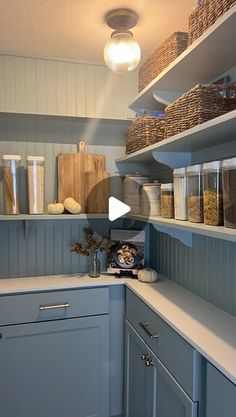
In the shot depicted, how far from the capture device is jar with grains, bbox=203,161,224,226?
3.42 feet

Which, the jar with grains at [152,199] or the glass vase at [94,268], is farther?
the glass vase at [94,268]

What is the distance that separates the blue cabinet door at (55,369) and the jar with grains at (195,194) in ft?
3.16

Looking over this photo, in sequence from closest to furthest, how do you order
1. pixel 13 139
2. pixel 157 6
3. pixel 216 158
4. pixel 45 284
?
pixel 157 6
pixel 216 158
pixel 45 284
pixel 13 139

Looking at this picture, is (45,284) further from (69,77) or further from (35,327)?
(69,77)

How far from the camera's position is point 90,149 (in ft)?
6.86

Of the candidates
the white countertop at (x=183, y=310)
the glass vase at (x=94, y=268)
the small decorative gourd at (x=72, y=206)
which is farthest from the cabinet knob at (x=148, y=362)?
the small decorative gourd at (x=72, y=206)

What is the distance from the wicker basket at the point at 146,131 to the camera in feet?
5.23

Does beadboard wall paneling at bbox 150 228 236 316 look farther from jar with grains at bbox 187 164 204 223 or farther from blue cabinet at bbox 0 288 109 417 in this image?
blue cabinet at bbox 0 288 109 417

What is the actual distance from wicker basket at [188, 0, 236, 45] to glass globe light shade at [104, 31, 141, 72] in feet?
0.88

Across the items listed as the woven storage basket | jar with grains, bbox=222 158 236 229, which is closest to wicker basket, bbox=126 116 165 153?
the woven storage basket

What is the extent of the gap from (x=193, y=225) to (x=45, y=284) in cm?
100

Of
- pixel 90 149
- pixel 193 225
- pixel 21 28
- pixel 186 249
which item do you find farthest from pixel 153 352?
pixel 21 28

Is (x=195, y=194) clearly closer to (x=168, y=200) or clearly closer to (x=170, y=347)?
(x=168, y=200)

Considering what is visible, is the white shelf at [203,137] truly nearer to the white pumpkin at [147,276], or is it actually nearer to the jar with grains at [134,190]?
the jar with grains at [134,190]
